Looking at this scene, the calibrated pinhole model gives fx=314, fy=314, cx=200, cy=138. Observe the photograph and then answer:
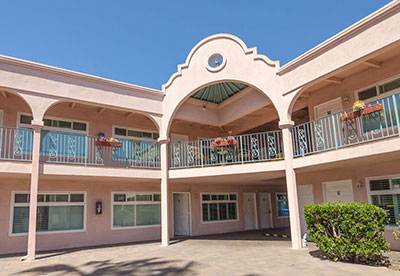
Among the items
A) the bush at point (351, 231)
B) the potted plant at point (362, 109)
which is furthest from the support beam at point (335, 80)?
the bush at point (351, 231)

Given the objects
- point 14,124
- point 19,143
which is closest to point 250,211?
point 19,143

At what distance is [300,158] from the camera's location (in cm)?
1020

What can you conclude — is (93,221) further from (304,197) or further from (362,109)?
(362,109)

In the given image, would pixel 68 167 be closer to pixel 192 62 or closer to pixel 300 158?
pixel 192 62

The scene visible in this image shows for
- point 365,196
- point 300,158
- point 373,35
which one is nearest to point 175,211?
point 300,158

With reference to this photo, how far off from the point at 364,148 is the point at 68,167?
913 cm

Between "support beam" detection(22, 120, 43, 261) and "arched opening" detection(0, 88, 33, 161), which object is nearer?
"support beam" detection(22, 120, 43, 261)

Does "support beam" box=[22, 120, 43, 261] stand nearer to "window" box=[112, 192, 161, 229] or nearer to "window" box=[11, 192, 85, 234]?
"window" box=[11, 192, 85, 234]

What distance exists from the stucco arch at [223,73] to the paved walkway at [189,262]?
177 inches

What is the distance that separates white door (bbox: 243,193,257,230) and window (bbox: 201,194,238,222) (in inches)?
34.7

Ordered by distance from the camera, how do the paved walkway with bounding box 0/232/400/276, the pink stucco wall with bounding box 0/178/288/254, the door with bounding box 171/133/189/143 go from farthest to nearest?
the door with bounding box 171/133/189/143 < the pink stucco wall with bounding box 0/178/288/254 < the paved walkway with bounding box 0/232/400/276

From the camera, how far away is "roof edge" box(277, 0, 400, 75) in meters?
7.96

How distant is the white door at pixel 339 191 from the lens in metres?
10.8

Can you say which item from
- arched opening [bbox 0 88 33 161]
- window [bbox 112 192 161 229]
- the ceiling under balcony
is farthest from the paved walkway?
the ceiling under balcony
